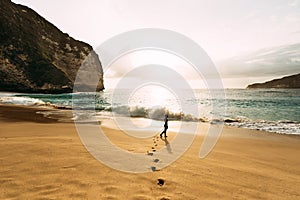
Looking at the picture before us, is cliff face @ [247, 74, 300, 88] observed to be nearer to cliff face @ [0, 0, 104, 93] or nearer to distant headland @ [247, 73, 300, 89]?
distant headland @ [247, 73, 300, 89]

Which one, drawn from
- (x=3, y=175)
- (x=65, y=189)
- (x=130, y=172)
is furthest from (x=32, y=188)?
(x=130, y=172)

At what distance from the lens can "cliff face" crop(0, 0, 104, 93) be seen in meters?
64.9

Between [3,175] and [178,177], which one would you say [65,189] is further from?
[178,177]

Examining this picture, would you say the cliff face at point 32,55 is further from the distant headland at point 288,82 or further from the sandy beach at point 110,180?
the distant headland at point 288,82

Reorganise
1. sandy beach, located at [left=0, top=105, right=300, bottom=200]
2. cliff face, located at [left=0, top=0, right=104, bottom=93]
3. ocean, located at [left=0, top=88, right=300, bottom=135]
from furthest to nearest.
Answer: cliff face, located at [left=0, top=0, right=104, bottom=93]
ocean, located at [left=0, top=88, right=300, bottom=135]
sandy beach, located at [left=0, top=105, right=300, bottom=200]

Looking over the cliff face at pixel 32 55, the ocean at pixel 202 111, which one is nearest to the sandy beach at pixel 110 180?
the ocean at pixel 202 111

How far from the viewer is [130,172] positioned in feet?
15.4

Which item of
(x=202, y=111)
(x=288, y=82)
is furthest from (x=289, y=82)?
(x=202, y=111)

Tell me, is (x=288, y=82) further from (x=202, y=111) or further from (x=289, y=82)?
(x=202, y=111)

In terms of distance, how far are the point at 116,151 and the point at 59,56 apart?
90252mm

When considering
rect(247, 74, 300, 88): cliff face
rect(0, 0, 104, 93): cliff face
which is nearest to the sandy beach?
rect(0, 0, 104, 93): cliff face

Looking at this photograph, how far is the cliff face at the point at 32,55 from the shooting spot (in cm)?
6494

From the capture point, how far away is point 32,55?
7119cm

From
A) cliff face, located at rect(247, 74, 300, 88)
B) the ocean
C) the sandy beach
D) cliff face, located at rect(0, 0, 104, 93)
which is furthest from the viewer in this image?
cliff face, located at rect(247, 74, 300, 88)
